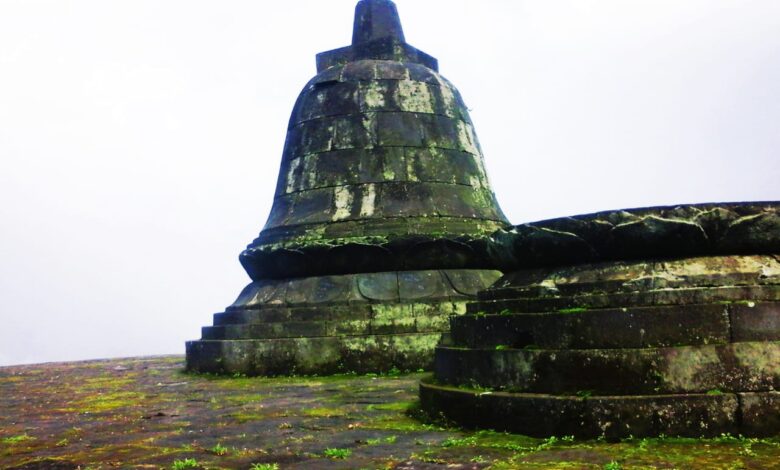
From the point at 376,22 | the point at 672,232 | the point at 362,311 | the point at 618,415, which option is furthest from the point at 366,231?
the point at 618,415

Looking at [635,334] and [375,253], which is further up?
[375,253]

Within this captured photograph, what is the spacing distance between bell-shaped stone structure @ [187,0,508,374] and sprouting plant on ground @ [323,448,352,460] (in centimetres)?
475

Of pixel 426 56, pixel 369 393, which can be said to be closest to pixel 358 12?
pixel 426 56

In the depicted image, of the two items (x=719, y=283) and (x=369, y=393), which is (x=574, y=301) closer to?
(x=719, y=283)

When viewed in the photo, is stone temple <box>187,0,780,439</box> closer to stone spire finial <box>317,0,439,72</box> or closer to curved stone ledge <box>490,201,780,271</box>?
curved stone ledge <box>490,201,780,271</box>

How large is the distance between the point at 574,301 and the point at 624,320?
1.19 feet

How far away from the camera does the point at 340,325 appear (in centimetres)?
950

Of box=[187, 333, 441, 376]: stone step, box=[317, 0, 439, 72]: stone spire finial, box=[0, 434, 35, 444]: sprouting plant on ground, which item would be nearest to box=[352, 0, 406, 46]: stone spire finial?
box=[317, 0, 439, 72]: stone spire finial

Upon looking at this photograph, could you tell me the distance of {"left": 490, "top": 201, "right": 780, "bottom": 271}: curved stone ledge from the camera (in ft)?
15.9

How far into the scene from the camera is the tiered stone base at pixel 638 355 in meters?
4.36

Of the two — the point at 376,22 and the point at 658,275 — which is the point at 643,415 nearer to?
the point at 658,275

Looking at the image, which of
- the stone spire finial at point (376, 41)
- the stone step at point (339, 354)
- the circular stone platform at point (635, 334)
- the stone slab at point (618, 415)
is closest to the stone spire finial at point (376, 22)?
the stone spire finial at point (376, 41)

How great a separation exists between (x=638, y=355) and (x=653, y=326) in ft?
0.66

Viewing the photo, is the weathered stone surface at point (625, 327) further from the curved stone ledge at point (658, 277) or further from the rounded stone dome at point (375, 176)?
the rounded stone dome at point (375, 176)
